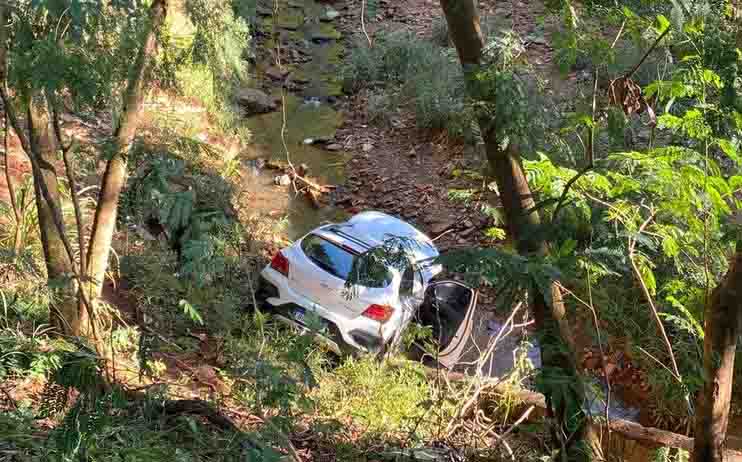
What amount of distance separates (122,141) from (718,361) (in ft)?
12.1

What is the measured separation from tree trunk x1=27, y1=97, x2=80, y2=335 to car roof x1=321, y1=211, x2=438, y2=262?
280cm

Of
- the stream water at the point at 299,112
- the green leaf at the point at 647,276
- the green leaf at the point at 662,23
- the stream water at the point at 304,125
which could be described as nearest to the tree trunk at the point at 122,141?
the stream water at the point at 304,125

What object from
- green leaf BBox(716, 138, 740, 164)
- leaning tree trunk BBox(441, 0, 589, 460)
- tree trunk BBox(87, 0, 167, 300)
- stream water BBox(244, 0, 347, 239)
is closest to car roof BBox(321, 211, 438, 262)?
stream water BBox(244, 0, 347, 239)

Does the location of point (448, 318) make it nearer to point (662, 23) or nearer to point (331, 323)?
point (331, 323)

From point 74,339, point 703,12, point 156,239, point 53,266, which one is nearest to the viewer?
point 703,12

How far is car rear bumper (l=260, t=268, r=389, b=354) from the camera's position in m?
6.69

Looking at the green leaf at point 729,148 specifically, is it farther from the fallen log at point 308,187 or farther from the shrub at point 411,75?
the fallen log at point 308,187

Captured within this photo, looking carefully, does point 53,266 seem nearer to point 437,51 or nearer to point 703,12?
point 703,12

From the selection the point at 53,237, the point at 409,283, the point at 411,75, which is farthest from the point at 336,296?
the point at 411,75

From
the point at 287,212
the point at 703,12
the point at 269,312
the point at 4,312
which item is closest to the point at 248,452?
the point at 4,312

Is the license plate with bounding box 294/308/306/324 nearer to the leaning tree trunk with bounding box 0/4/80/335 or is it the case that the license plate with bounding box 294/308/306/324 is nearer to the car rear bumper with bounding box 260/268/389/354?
the car rear bumper with bounding box 260/268/389/354

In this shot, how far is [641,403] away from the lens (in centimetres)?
734

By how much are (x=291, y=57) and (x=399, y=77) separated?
275 cm

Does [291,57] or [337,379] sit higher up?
[291,57]
